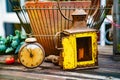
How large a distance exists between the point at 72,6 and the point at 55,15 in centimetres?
17

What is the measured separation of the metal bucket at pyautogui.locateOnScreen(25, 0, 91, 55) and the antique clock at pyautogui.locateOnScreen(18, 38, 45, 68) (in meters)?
0.24

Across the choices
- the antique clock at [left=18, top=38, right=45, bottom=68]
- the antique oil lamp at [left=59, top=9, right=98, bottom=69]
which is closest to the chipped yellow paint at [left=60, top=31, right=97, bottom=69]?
the antique oil lamp at [left=59, top=9, right=98, bottom=69]

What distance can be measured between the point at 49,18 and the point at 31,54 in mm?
413

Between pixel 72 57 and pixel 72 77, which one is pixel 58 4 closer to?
pixel 72 57

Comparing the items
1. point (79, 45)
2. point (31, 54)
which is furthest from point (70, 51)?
point (31, 54)

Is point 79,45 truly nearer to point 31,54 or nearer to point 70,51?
point 70,51

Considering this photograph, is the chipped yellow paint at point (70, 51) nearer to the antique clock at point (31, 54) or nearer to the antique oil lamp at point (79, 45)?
the antique oil lamp at point (79, 45)

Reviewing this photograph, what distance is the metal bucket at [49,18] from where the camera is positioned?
9.37 ft

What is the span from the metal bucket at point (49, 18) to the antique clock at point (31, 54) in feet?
0.80

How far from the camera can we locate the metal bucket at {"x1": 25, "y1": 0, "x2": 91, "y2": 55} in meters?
2.86

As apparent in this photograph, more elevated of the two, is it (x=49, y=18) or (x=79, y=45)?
(x=49, y=18)

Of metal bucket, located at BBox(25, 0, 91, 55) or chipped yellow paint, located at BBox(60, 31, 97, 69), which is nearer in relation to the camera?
chipped yellow paint, located at BBox(60, 31, 97, 69)

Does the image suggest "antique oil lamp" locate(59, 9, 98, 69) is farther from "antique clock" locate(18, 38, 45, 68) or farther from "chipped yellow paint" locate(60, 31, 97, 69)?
"antique clock" locate(18, 38, 45, 68)

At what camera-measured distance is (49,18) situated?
2875 mm
